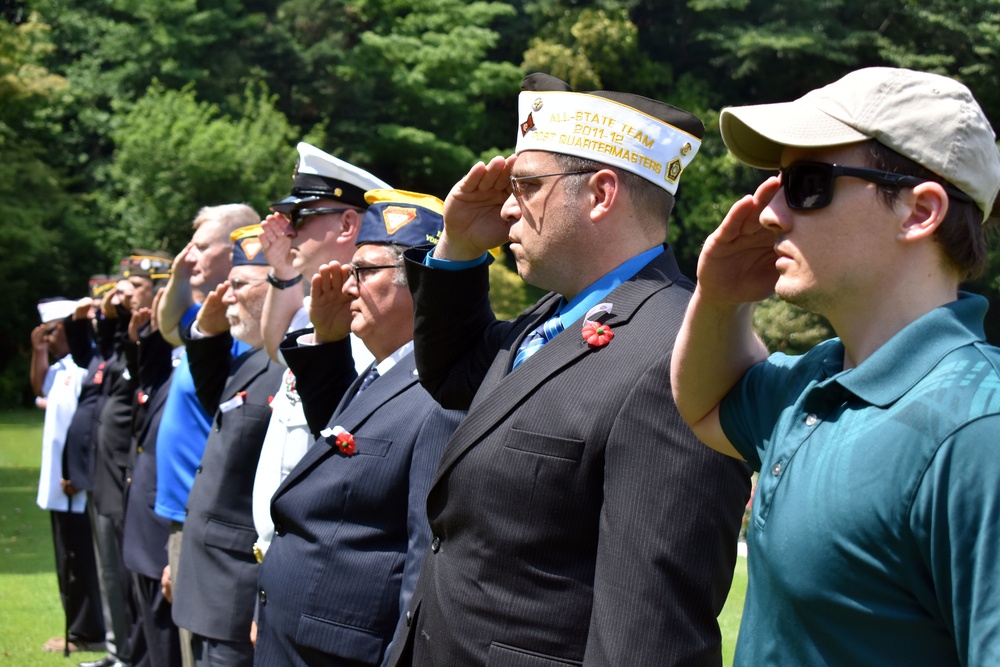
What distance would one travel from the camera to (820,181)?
195 cm

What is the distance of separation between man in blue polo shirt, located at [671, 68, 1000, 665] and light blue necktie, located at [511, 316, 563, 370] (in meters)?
0.96

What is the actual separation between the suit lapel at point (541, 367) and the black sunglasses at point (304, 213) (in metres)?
2.30

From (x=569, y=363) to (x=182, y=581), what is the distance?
2.98m

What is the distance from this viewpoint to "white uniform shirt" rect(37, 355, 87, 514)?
9148 millimetres

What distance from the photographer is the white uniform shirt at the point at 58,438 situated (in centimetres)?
915

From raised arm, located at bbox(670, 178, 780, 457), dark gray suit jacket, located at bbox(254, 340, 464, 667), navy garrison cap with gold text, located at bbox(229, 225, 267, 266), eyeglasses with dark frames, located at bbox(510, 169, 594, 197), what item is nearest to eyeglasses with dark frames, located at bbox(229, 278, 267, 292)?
navy garrison cap with gold text, located at bbox(229, 225, 267, 266)

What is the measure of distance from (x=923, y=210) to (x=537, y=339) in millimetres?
1407

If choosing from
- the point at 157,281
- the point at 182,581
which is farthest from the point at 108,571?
the point at 182,581

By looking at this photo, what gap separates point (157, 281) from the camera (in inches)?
331

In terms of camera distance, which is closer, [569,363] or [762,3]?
[569,363]

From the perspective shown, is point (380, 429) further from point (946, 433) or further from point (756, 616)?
point (946, 433)

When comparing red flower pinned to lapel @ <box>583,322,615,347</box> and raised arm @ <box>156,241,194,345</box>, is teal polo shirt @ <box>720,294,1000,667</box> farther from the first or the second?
raised arm @ <box>156,241,194,345</box>

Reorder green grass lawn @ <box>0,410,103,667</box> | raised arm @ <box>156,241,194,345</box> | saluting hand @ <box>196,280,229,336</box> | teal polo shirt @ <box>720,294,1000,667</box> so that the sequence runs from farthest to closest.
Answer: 1. green grass lawn @ <box>0,410,103,667</box>
2. raised arm @ <box>156,241,194,345</box>
3. saluting hand @ <box>196,280,229,336</box>
4. teal polo shirt @ <box>720,294,1000,667</box>

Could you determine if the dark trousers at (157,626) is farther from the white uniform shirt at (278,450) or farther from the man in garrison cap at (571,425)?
the man in garrison cap at (571,425)
